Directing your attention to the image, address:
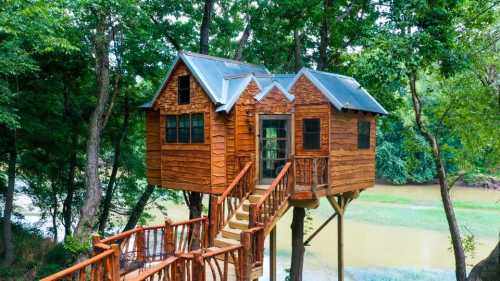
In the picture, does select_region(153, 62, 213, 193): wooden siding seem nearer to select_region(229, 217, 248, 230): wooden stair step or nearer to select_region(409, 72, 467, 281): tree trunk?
select_region(229, 217, 248, 230): wooden stair step

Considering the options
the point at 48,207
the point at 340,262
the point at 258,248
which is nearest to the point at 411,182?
the point at 340,262

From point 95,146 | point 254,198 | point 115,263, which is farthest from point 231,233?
point 95,146

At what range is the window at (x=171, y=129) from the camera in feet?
43.4

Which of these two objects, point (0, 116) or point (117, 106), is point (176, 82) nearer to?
point (0, 116)

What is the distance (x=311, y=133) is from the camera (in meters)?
11.7

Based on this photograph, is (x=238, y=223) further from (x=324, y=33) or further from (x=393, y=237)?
(x=393, y=237)

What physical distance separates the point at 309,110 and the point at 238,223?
3.78 meters

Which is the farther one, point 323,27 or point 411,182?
point 411,182

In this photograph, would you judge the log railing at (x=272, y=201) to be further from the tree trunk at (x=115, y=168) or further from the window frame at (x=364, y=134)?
the tree trunk at (x=115, y=168)

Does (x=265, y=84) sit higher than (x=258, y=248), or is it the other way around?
(x=265, y=84)

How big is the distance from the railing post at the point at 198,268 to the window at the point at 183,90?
6.23m

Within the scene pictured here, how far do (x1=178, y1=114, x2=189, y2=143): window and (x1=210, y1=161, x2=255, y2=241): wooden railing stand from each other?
233 cm

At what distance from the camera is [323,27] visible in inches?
586

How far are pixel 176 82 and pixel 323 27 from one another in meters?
5.82
